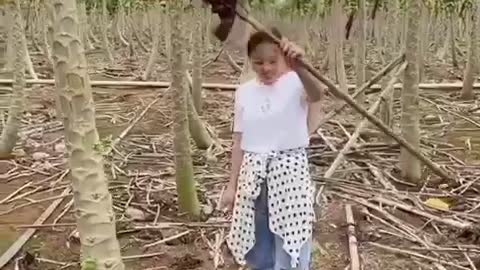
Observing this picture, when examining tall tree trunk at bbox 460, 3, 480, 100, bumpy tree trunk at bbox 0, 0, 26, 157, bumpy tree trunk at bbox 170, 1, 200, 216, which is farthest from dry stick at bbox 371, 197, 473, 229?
tall tree trunk at bbox 460, 3, 480, 100

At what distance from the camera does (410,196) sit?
511 cm

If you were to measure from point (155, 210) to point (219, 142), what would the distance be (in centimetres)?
200

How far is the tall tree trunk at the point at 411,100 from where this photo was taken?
530 cm

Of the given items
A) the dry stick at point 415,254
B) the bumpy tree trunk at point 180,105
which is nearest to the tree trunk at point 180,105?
the bumpy tree trunk at point 180,105

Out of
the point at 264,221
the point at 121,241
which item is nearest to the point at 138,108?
the point at 121,241

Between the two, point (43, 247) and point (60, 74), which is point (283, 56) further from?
point (43, 247)

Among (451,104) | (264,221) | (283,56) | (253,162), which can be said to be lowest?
(451,104)

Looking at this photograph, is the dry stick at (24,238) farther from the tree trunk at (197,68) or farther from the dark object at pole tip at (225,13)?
the tree trunk at (197,68)

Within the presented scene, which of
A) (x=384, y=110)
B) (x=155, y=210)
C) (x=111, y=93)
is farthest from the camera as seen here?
(x=111, y=93)

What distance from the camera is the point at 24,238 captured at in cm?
430

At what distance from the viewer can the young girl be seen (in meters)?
2.84

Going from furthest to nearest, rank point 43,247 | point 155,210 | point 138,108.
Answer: point 138,108 < point 155,210 < point 43,247

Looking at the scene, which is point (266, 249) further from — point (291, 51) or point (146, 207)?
point (146, 207)

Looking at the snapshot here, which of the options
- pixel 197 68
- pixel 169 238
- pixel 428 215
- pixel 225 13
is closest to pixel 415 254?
pixel 428 215
